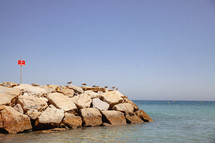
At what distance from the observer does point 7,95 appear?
12.4m

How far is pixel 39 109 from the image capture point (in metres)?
12.6

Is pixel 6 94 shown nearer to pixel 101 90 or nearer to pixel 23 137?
pixel 23 137

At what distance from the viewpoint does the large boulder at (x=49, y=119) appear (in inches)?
459

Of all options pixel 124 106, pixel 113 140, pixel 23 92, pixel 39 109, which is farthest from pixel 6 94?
pixel 124 106

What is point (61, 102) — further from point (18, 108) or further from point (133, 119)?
point (133, 119)

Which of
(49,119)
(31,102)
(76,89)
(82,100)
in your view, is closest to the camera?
(49,119)

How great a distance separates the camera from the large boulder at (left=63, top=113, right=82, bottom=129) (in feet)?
41.6

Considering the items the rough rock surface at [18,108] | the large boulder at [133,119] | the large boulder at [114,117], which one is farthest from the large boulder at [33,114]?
the large boulder at [133,119]

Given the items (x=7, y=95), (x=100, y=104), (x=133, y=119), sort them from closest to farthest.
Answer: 1. (x=7, y=95)
2. (x=100, y=104)
3. (x=133, y=119)

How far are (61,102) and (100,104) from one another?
308 cm

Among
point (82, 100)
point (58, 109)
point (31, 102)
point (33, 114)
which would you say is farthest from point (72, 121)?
point (31, 102)

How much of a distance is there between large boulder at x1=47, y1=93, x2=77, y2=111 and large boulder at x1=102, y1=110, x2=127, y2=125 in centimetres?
239

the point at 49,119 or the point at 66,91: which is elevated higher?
the point at 66,91

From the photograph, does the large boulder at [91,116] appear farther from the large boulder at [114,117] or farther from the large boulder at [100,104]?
the large boulder at [100,104]
